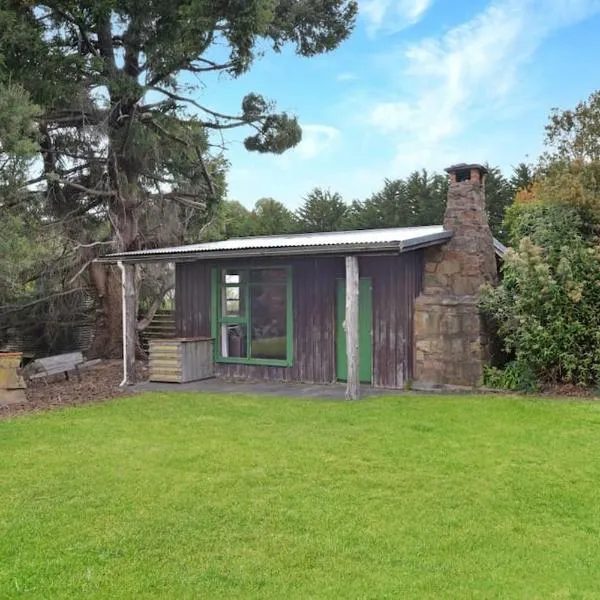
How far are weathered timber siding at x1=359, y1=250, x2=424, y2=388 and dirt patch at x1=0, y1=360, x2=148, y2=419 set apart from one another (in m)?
4.17

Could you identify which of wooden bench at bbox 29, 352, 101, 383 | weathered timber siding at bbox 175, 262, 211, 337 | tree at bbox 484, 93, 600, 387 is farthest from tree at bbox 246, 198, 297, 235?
tree at bbox 484, 93, 600, 387

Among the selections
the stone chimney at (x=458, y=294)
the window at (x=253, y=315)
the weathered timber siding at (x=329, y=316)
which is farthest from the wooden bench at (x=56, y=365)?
the stone chimney at (x=458, y=294)

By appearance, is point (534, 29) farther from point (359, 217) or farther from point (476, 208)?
point (359, 217)

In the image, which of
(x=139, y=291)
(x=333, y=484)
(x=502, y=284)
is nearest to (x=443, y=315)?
(x=502, y=284)

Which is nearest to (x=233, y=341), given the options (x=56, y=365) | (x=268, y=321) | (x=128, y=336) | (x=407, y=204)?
(x=268, y=321)

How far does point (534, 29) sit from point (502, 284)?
553cm

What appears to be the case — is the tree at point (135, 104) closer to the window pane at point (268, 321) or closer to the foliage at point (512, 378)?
the window pane at point (268, 321)

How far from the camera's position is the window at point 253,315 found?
10.5m

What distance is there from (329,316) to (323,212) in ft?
62.4

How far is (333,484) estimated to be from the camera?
4.70 metres

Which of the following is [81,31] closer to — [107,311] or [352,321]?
[107,311]

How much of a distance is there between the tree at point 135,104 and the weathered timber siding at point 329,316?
372 cm

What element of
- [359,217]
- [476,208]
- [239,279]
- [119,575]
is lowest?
[119,575]

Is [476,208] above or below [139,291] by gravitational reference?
above
